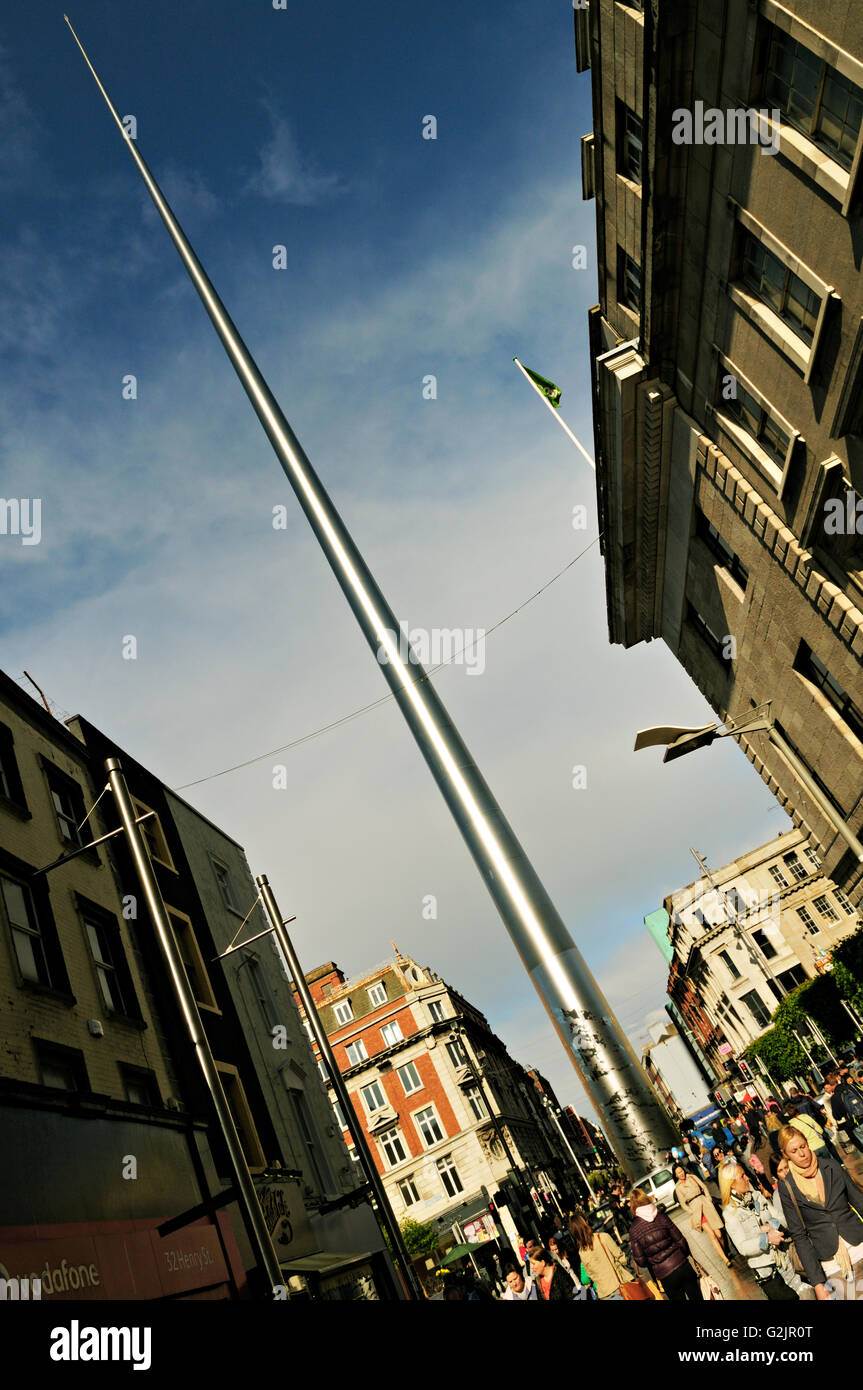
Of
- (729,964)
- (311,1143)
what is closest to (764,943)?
(729,964)

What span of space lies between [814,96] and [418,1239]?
62680 mm

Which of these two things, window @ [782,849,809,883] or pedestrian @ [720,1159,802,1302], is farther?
window @ [782,849,809,883]

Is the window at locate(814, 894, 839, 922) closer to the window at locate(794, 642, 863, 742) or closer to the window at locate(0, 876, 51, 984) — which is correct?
the window at locate(794, 642, 863, 742)

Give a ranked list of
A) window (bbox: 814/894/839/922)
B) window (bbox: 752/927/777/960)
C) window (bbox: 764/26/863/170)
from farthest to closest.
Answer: window (bbox: 752/927/777/960) → window (bbox: 814/894/839/922) → window (bbox: 764/26/863/170)

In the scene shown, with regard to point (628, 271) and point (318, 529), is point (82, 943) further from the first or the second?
point (628, 271)

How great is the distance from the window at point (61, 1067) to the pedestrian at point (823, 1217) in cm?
1207

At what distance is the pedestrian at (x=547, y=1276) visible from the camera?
39.0ft

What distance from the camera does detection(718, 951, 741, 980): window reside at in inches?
3494

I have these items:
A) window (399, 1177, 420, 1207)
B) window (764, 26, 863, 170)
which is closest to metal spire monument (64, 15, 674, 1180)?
window (764, 26, 863, 170)

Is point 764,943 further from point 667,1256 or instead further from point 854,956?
point 667,1256

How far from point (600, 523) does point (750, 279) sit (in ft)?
39.6

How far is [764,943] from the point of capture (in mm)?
86000

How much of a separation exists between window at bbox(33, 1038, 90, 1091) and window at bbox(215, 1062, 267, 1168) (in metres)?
8.60
